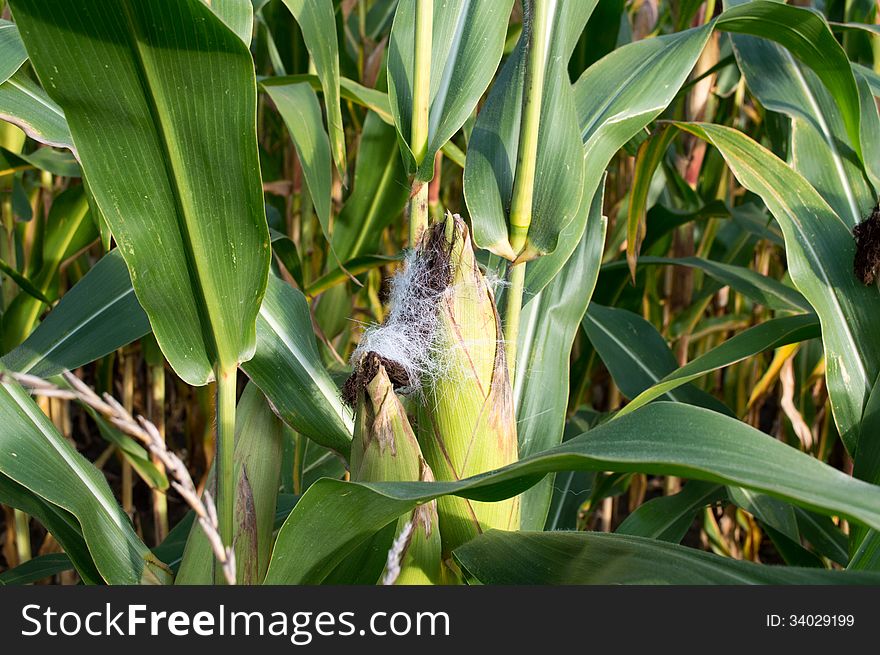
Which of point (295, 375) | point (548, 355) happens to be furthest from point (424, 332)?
point (548, 355)

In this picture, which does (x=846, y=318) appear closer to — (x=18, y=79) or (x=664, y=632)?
(x=664, y=632)

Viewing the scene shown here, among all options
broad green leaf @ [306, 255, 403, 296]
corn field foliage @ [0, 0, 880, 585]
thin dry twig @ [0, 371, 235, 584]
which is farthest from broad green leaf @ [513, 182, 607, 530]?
thin dry twig @ [0, 371, 235, 584]

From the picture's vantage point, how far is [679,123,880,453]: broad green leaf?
0.89 m

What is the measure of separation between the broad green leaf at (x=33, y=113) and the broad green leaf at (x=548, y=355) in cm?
52

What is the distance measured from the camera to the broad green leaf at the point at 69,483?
67cm

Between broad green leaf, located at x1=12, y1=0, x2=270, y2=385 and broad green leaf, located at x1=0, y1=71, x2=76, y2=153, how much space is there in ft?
1.06

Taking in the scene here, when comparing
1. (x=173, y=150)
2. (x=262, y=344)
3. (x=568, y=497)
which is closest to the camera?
(x=173, y=150)

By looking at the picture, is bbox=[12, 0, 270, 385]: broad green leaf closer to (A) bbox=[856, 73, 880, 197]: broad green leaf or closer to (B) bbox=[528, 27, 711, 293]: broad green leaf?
(B) bbox=[528, 27, 711, 293]: broad green leaf

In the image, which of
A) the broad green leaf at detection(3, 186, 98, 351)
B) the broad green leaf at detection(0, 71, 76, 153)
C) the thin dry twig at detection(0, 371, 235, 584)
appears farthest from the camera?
the broad green leaf at detection(3, 186, 98, 351)

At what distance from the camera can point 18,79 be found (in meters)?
0.93

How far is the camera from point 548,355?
89cm

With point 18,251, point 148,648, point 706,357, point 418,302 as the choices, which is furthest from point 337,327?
point 148,648

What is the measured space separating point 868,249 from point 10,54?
91 cm

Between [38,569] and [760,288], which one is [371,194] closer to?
[760,288]
